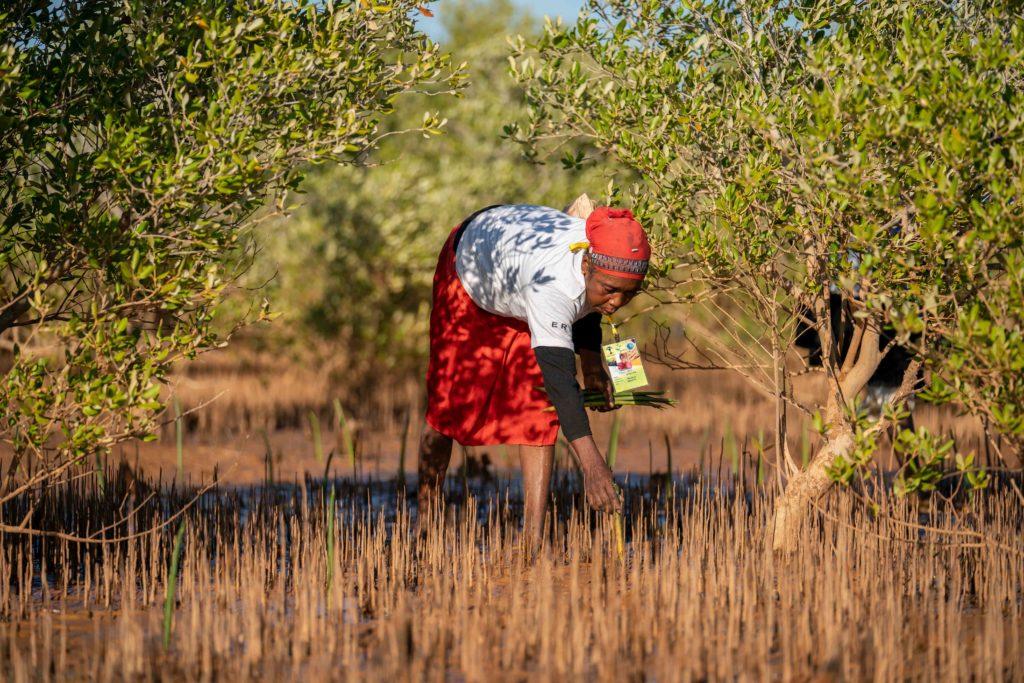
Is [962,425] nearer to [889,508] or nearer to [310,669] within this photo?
[889,508]

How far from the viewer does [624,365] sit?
15.6ft

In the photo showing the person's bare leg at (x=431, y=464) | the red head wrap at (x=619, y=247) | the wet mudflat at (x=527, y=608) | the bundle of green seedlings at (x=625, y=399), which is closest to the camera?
the wet mudflat at (x=527, y=608)

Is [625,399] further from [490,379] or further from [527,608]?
[527,608]

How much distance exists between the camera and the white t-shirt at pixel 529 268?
15.0 ft

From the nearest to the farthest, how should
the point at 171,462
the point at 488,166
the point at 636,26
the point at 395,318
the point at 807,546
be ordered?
the point at 807,546, the point at 636,26, the point at 171,462, the point at 395,318, the point at 488,166

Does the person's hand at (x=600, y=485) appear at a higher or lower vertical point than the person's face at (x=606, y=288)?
lower

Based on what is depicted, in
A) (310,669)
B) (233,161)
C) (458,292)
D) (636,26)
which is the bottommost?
(310,669)

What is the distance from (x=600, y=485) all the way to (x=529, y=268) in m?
0.94

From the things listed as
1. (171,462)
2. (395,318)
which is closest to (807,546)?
(171,462)

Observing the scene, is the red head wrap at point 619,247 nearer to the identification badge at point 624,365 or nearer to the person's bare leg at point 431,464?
the identification badge at point 624,365

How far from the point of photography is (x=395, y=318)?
11.4m

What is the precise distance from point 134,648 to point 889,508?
3.70 metres

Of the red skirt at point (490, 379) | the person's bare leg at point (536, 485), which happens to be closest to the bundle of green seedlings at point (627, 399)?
the red skirt at point (490, 379)

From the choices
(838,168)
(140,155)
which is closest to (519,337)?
(838,168)
